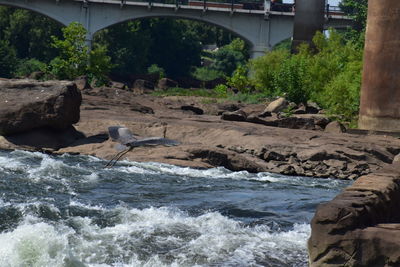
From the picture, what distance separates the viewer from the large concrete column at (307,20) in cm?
4388

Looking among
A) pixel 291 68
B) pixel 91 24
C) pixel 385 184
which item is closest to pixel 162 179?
pixel 385 184

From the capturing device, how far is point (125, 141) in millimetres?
18422

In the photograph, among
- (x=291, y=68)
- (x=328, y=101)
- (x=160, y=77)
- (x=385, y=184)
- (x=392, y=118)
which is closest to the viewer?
(x=385, y=184)

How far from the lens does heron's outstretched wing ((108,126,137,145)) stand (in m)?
18.4

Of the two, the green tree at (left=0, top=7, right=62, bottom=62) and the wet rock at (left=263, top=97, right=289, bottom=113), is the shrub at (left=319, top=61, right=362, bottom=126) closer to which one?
the wet rock at (left=263, top=97, right=289, bottom=113)

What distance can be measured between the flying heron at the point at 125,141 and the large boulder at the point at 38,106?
1.88 meters

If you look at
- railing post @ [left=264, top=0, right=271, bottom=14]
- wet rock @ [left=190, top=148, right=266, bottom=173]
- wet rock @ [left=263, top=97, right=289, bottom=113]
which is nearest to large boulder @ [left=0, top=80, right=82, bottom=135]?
wet rock @ [left=190, top=148, right=266, bottom=173]

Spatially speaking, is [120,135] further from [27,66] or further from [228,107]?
[27,66]

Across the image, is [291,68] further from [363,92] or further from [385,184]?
[385,184]

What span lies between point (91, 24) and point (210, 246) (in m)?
57.5

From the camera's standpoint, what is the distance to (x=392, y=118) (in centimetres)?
2194

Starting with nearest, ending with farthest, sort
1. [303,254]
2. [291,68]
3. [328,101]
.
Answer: [303,254] < [328,101] < [291,68]

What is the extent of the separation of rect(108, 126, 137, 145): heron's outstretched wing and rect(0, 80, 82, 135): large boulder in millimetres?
1850

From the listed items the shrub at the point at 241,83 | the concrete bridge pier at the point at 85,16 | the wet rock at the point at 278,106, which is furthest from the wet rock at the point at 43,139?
the concrete bridge pier at the point at 85,16
